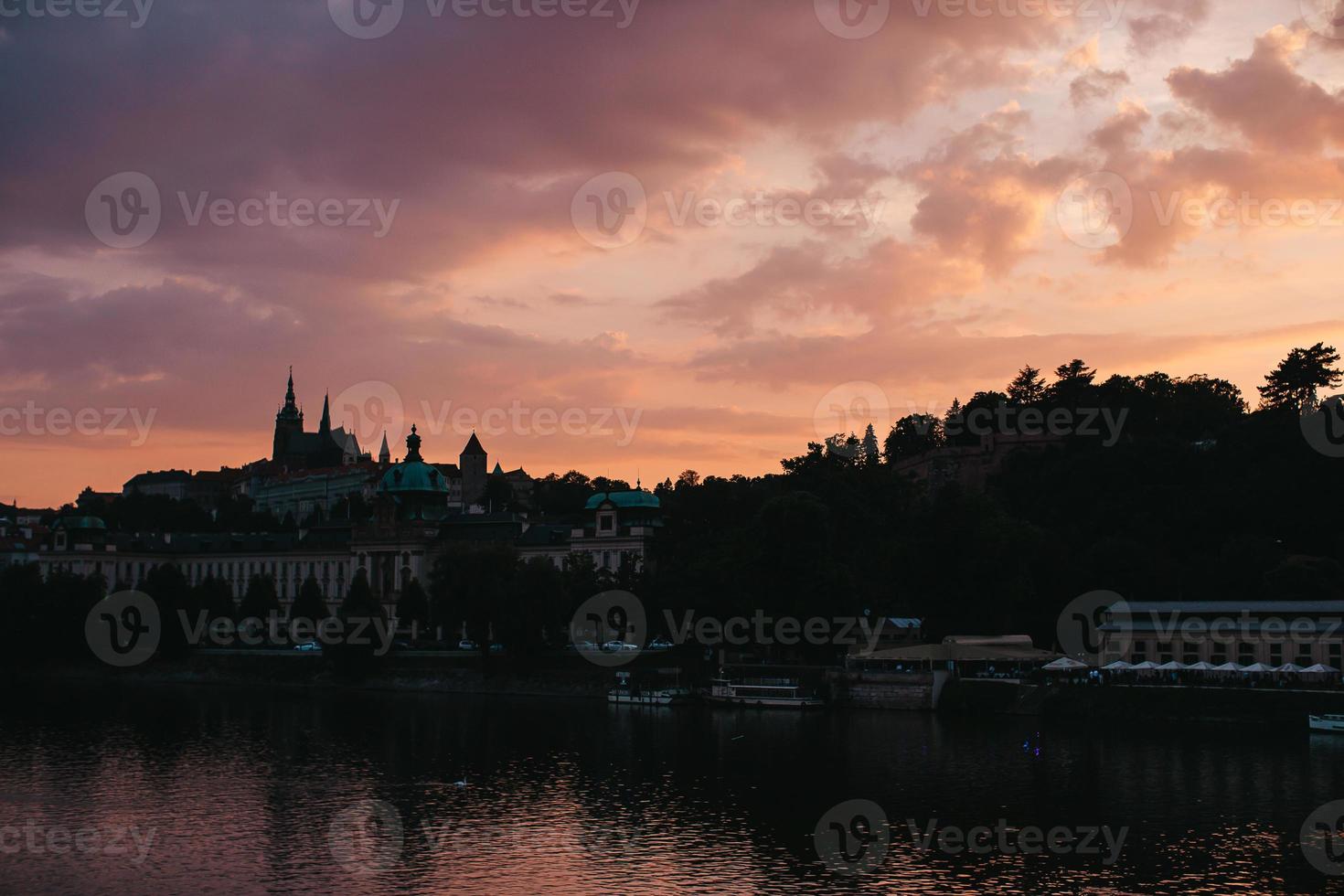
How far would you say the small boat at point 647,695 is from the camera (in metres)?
114

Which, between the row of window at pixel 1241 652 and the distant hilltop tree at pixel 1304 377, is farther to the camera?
the distant hilltop tree at pixel 1304 377

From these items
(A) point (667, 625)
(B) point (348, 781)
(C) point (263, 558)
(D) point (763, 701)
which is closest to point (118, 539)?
(C) point (263, 558)

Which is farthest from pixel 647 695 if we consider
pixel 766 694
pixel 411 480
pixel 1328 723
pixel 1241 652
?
pixel 411 480

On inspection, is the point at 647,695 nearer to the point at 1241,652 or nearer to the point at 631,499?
the point at 1241,652

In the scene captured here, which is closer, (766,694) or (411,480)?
(766,694)

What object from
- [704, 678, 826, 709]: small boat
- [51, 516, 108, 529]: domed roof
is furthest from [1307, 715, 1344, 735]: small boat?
[51, 516, 108, 529]: domed roof

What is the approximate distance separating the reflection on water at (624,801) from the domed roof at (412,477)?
75.9 metres

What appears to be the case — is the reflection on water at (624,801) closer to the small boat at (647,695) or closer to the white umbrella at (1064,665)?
the white umbrella at (1064,665)

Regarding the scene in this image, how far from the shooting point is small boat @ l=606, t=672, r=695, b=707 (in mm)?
113562

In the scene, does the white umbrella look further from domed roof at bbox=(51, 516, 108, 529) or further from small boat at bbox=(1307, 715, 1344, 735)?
domed roof at bbox=(51, 516, 108, 529)

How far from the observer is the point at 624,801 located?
6756 cm

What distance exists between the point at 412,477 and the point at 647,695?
243 feet

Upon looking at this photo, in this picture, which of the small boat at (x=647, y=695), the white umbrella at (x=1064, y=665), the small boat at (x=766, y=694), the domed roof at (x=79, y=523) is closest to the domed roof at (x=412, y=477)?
the domed roof at (x=79, y=523)

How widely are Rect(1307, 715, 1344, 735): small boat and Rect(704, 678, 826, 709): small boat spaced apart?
35.9 meters
